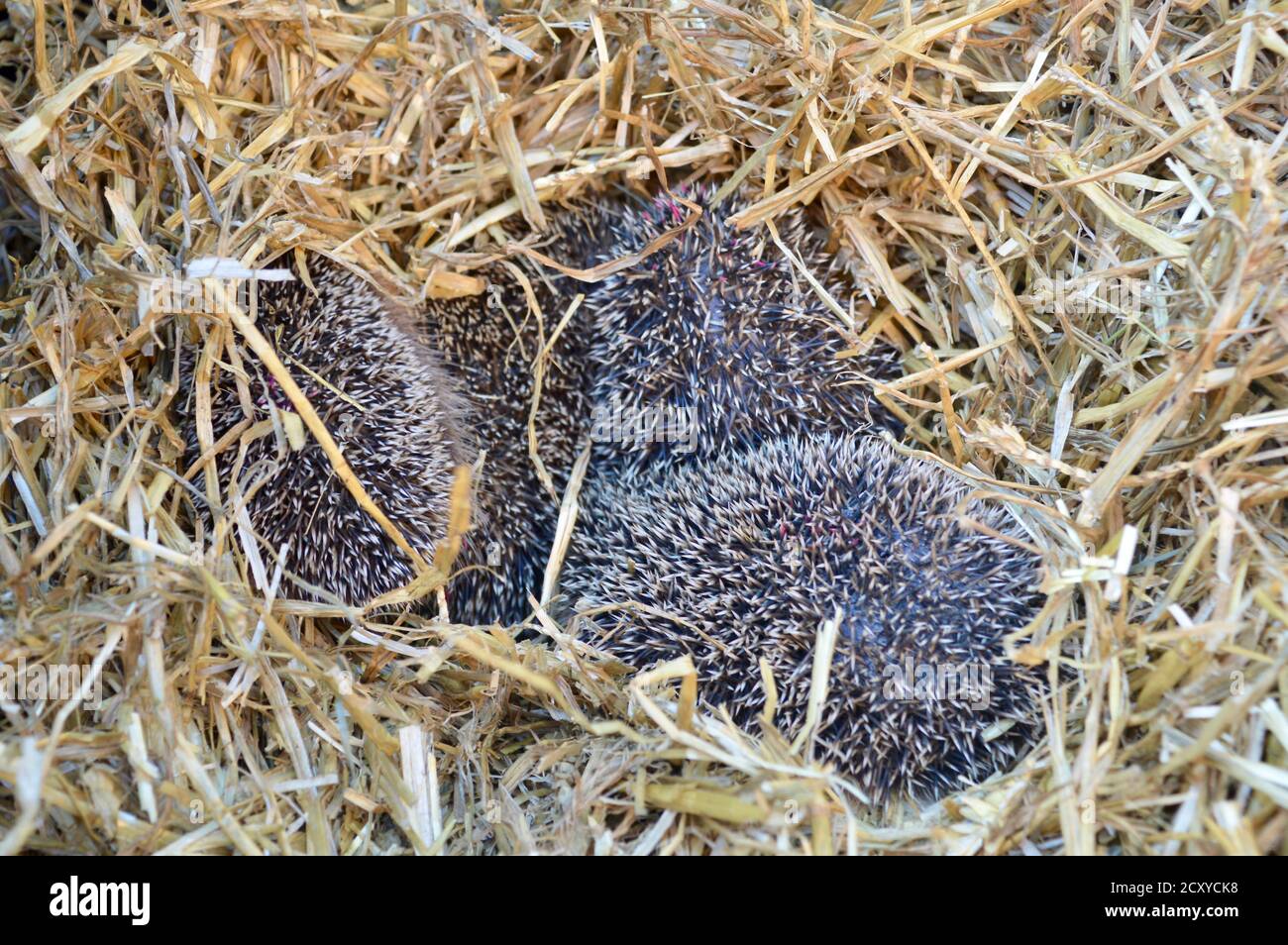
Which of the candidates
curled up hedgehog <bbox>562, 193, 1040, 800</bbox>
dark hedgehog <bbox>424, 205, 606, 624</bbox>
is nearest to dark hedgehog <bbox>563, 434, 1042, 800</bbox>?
curled up hedgehog <bbox>562, 193, 1040, 800</bbox>

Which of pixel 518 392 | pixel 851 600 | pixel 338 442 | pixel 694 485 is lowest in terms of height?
pixel 851 600

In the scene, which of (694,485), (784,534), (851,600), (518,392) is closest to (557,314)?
(518,392)

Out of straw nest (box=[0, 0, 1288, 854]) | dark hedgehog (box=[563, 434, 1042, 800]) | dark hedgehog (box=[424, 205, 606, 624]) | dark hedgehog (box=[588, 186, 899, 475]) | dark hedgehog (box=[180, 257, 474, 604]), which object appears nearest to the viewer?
straw nest (box=[0, 0, 1288, 854])

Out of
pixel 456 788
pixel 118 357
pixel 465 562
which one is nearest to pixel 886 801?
pixel 456 788

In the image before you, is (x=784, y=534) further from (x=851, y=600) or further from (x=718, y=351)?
(x=718, y=351)

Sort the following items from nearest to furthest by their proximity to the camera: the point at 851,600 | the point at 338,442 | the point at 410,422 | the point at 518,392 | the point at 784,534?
the point at 851,600 < the point at 784,534 < the point at 338,442 < the point at 410,422 < the point at 518,392

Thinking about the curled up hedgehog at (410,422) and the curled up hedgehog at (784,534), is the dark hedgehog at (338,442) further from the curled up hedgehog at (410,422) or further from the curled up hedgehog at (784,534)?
the curled up hedgehog at (784,534)

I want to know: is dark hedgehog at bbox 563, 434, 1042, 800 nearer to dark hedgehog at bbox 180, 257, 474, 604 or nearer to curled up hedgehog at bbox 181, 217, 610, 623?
curled up hedgehog at bbox 181, 217, 610, 623

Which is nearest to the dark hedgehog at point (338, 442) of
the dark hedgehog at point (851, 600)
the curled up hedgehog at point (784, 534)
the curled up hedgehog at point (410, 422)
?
the curled up hedgehog at point (410, 422)
